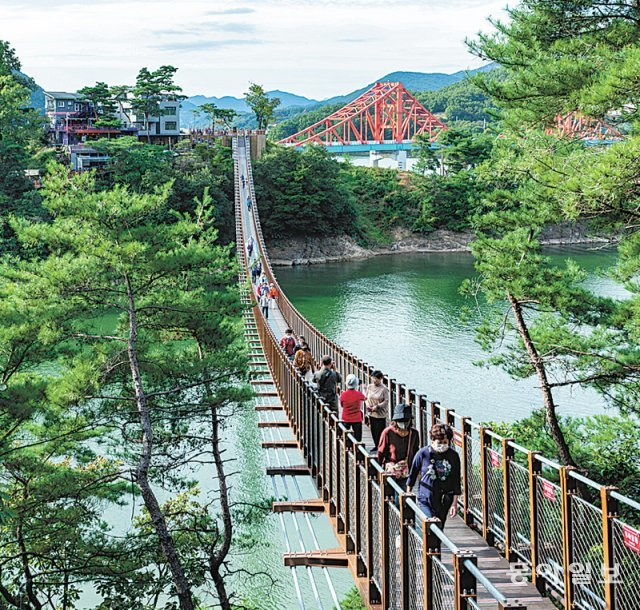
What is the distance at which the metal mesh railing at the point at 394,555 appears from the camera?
4.07m

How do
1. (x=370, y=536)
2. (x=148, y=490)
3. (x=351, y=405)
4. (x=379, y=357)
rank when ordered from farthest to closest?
(x=379, y=357)
(x=148, y=490)
(x=351, y=405)
(x=370, y=536)

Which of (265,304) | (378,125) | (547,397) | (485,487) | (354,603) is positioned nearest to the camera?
(485,487)

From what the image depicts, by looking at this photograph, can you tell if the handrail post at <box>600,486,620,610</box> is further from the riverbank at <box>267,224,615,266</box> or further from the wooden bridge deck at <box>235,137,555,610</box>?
the riverbank at <box>267,224,615,266</box>

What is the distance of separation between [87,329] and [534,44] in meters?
5.90

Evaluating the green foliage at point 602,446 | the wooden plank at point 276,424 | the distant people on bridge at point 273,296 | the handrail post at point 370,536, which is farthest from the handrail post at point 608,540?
the distant people on bridge at point 273,296

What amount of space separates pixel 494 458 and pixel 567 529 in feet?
2.78

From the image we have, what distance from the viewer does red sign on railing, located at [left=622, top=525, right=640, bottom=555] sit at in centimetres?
341

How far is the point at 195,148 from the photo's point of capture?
4103 centimetres

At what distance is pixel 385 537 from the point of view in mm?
4188

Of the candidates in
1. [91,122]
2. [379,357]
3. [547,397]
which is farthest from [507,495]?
[91,122]

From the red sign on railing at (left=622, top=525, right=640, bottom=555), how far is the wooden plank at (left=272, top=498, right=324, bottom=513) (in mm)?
3476

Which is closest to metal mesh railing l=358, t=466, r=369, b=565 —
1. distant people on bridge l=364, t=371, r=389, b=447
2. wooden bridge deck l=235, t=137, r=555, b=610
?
wooden bridge deck l=235, t=137, r=555, b=610

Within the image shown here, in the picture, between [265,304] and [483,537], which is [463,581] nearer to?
[483,537]

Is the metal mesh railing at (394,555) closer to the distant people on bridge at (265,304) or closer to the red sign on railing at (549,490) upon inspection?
the red sign on railing at (549,490)
